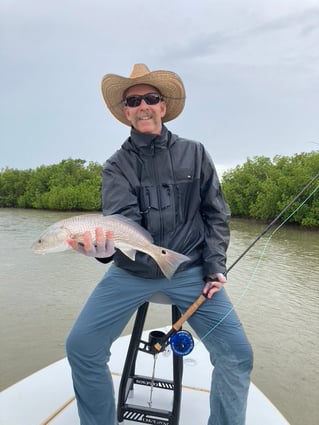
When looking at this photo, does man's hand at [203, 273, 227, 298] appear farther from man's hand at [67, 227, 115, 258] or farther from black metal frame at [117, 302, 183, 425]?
man's hand at [67, 227, 115, 258]

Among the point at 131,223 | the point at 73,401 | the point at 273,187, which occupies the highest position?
the point at 273,187

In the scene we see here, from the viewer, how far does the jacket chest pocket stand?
2.75 m

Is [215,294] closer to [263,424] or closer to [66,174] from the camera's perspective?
[263,424]

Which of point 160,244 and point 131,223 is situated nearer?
point 131,223

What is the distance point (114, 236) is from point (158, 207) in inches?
17.3

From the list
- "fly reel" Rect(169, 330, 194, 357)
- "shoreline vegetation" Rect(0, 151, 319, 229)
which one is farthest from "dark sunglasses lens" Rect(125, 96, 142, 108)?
"shoreline vegetation" Rect(0, 151, 319, 229)

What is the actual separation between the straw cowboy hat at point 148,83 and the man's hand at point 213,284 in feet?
4.93

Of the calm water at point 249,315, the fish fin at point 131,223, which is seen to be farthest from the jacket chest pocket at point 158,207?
the calm water at point 249,315

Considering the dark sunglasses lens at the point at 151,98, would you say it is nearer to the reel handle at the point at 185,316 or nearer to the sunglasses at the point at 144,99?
the sunglasses at the point at 144,99

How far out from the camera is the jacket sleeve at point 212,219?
8.98ft

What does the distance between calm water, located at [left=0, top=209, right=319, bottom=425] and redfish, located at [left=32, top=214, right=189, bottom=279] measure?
10.6ft

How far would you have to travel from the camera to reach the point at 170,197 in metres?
2.80

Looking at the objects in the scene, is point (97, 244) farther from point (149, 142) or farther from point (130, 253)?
point (149, 142)

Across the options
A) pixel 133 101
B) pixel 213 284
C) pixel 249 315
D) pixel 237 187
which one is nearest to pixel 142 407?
pixel 213 284
